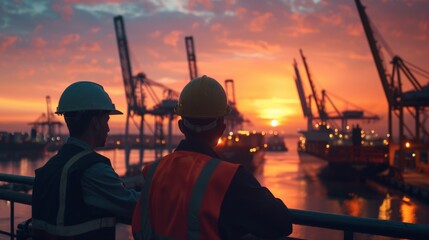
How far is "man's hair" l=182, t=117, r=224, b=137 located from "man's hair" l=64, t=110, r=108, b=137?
1011mm

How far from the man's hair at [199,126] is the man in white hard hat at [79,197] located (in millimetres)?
713

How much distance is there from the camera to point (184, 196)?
208cm

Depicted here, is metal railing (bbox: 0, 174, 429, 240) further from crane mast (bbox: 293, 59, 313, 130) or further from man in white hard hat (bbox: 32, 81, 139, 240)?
crane mast (bbox: 293, 59, 313, 130)

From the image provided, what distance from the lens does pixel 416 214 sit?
29281 millimetres

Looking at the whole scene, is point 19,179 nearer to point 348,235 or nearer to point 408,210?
point 348,235

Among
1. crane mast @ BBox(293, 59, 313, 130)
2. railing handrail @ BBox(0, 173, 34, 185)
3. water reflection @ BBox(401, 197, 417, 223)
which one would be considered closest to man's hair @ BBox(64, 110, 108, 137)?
railing handrail @ BBox(0, 173, 34, 185)

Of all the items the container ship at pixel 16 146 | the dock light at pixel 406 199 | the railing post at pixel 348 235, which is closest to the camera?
the railing post at pixel 348 235

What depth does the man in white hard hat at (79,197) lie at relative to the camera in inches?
108

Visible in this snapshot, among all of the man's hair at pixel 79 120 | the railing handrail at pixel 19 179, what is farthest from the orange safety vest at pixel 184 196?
the railing handrail at pixel 19 179

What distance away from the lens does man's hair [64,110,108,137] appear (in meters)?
3.04

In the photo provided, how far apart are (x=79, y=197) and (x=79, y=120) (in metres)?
0.64

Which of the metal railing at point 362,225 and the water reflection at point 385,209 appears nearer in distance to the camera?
the metal railing at point 362,225

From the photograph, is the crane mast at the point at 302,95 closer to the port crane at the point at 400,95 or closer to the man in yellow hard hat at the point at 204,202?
the port crane at the point at 400,95

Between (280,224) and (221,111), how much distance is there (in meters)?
0.75
